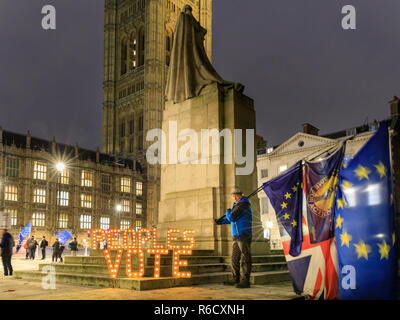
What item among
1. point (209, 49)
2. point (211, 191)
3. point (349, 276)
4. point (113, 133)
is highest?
point (209, 49)

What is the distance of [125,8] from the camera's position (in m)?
101

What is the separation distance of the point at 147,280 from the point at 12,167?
5287 centimetres

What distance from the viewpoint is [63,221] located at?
59719 millimetres

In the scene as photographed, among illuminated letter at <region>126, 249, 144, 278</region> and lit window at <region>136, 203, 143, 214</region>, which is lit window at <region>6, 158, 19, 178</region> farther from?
illuminated letter at <region>126, 249, 144, 278</region>

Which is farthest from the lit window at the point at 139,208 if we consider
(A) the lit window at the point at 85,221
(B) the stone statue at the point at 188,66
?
(B) the stone statue at the point at 188,66

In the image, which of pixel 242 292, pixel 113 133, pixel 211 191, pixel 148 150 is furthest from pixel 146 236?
pixel 113 133

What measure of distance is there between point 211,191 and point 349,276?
21.3 ft

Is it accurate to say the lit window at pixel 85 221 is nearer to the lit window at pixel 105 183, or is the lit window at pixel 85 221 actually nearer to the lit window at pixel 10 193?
the lit window at pixel 105 183

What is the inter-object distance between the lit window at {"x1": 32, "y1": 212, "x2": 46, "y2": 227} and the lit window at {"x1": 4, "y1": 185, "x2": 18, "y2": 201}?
3434 millimetres

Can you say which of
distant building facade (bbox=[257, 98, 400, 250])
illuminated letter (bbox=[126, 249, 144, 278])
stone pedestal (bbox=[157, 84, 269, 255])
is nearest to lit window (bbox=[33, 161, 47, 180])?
distant building facade (bbox=[257, 98, 400, 250])

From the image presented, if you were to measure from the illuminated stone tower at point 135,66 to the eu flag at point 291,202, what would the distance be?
7323 cm

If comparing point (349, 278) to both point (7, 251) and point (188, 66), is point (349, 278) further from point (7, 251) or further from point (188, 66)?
point (7, 251)

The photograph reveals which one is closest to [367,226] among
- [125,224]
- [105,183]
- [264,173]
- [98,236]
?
[98,236]

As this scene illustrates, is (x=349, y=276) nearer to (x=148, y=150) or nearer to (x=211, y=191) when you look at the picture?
(x=211, y=191)
